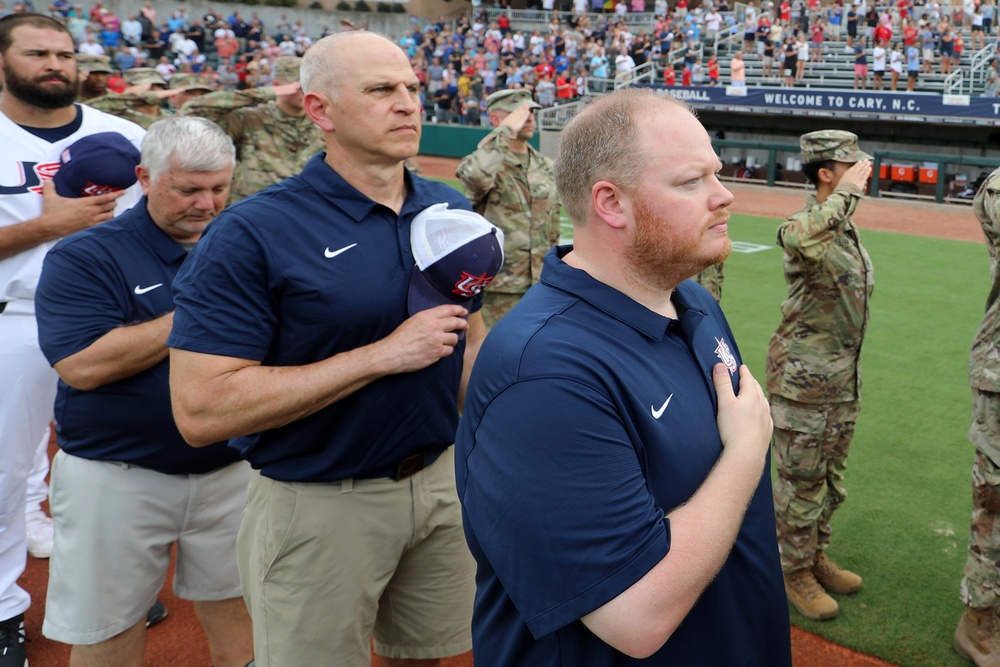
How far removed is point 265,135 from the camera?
690cm

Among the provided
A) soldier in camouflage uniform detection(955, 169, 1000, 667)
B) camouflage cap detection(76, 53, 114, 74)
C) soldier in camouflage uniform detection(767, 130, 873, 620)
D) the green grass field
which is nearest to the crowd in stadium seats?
the green grass field

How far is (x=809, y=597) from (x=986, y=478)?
3.28 ft

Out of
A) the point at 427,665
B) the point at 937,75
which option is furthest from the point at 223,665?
the point at 937,75

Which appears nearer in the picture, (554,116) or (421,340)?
(421,340)

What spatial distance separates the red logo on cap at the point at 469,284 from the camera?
253 cm

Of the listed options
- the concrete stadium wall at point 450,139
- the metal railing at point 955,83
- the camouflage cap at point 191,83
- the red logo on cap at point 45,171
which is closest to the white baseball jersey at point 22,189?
the red logo on cap at point 45,171

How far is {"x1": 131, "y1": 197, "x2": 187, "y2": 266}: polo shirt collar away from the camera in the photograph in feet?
10.1

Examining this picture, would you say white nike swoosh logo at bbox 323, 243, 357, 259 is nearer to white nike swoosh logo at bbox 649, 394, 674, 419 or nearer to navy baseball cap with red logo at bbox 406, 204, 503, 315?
navy baseball cap with red logo at bbox 406, 204, 503, 315

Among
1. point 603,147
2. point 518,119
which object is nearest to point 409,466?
point 603,147

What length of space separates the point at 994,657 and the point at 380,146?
308 centimetres

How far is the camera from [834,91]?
22781 mm

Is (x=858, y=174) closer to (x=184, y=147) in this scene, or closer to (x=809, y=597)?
(x=809, y=597)

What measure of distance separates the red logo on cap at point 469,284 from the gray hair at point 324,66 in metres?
0.67

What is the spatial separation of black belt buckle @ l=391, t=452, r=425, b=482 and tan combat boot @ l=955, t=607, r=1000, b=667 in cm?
246
